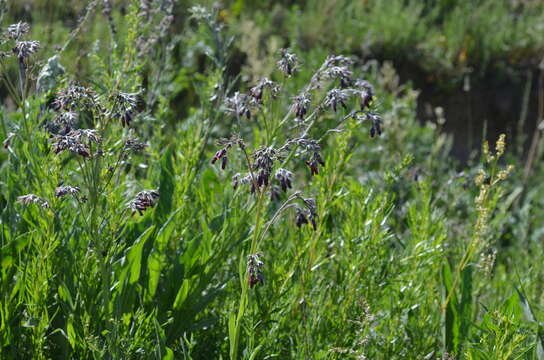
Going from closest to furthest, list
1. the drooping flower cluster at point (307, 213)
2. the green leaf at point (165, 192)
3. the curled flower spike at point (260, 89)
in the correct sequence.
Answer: the drooping flower cluster at point (307, 213)
the curled flower spike at point (260, 89)
the green leaf at point (165, 192)

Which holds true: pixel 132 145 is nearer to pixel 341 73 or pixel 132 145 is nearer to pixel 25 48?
pixel 25 48

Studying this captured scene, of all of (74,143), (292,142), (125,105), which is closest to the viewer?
(74,143)

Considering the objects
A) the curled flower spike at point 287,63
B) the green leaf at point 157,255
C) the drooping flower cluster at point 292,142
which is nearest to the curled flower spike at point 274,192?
the drooping flower cluster at point 292,142

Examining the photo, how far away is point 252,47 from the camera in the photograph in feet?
11.5

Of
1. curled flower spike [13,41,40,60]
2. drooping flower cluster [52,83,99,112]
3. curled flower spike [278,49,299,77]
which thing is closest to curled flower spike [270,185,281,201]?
curled flower spike [278,49,299,77]

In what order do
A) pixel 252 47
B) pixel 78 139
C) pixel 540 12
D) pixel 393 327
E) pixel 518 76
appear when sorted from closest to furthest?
1. pixel 78 139
2. pixel 393 327
3. pixel 252 47
4. pixel 518 76
5. pixel 540 12

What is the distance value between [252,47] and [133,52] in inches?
41.0

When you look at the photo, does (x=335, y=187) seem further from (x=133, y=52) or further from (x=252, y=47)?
(x=252, y=47)

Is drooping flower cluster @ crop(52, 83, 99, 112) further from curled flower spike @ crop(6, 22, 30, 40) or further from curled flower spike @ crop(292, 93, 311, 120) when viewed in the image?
curled flower spike @ crop(292, 93, 311, 120)

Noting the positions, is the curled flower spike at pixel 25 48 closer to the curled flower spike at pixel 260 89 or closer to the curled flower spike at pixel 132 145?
the curled flower spike at pixel 132 145

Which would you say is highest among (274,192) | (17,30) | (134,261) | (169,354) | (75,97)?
(17,30)

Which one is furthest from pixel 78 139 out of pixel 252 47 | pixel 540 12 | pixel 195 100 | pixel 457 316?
pixel 540 12

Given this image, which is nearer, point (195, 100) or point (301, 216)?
point (301, 216)

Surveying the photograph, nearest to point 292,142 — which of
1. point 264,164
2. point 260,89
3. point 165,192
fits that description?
point 264,164
